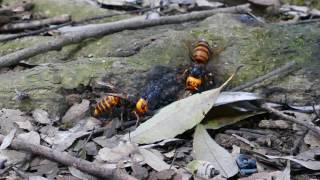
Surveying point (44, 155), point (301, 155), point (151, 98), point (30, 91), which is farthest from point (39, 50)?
point (301, 155)

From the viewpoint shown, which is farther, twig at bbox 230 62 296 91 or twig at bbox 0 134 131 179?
twig at bbox 230 62 296 91

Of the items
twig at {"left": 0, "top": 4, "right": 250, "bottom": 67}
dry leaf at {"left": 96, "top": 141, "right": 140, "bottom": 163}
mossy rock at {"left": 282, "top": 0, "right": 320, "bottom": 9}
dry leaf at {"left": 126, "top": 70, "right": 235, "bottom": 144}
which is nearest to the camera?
dry leaf at {"left": 96, "top": 141, "right": 140, "bottom": 163}

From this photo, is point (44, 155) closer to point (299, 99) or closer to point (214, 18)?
point (299, 99)

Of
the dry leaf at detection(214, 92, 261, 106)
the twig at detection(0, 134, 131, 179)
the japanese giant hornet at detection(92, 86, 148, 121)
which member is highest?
the dry leaf at detection(214, 92, 261, 106)

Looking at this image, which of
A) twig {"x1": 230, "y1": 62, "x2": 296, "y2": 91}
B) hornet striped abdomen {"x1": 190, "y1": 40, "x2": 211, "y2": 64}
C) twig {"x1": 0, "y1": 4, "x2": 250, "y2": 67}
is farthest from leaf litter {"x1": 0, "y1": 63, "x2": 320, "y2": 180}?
twig {"x1": 0, "y1": 4, "x2": 250, "y2": 67}

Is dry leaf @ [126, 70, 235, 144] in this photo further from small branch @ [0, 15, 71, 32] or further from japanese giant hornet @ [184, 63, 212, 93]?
small branch @ [0, 15, 71, 32]

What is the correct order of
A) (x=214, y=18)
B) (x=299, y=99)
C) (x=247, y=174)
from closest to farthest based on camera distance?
(x=247, y=174) → (x=299, y=99) → (x=214, y=18)

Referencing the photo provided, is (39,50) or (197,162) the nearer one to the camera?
(197,162)
